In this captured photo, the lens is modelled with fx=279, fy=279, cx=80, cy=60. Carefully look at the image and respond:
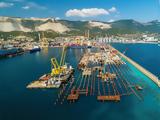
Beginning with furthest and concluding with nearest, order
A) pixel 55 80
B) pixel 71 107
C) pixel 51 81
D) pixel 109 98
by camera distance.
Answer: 1. pixel 55 80
2. pixel 51 81
3. pixel 109 98
4. pixel 71 107

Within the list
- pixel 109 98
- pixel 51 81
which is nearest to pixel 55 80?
pixel 51 81

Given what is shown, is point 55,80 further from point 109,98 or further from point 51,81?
point 109,98

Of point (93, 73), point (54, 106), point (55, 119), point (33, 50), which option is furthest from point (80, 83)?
point (33, 50)

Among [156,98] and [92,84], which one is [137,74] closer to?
[92,84]

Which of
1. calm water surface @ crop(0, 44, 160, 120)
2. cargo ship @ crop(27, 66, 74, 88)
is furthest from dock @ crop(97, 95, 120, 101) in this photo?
cargo ship @ crop(27, 66, 74, 88)

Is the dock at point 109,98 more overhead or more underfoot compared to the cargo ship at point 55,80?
more underfoot

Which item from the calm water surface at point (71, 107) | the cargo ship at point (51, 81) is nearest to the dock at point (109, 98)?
the calm water surface at point (71, 107)

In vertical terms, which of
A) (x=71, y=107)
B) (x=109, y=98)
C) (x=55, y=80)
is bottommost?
(x=71, y=107)

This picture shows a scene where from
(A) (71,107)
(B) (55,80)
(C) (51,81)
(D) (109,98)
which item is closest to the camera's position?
(A) (71,107)

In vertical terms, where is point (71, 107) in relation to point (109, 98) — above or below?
below

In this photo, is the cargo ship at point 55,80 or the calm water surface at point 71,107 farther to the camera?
the cargo ship at point 55,80

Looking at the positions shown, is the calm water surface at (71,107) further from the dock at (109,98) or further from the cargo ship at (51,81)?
the cargo ship at (51,81)
